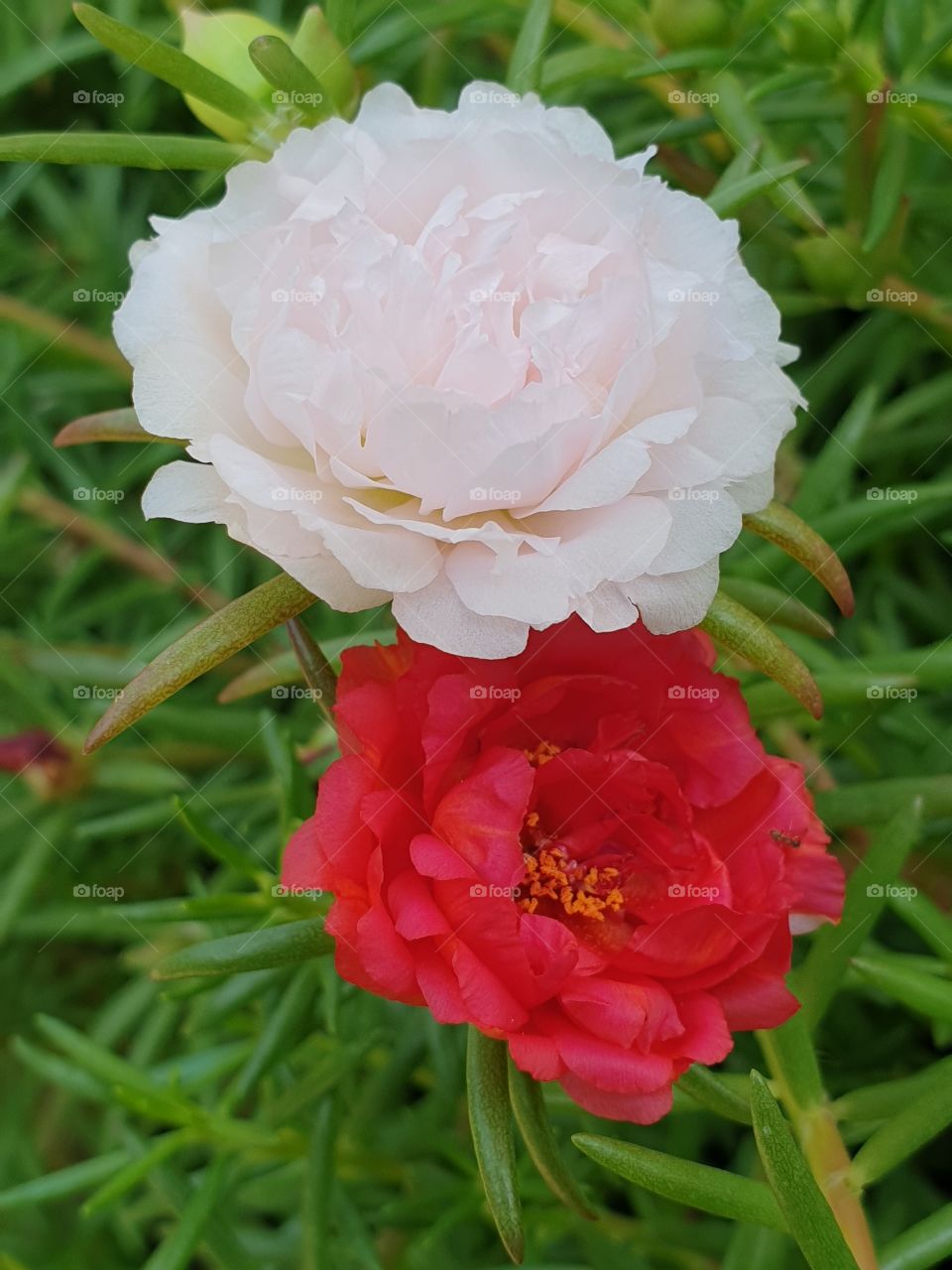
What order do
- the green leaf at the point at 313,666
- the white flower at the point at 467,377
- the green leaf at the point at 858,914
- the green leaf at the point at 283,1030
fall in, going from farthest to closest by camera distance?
the green leaf at the point at 283,1030
the green leaf at the point at 858,914
the green leaf at the point at 313,666
the white flower at the point at 467,377

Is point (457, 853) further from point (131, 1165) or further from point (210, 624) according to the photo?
point (131, 1165)

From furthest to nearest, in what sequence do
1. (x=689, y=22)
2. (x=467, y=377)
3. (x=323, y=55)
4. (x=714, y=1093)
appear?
(x=689, y=22), (x=323, y=55), (x=714, y=1093), (x=467, y=377)

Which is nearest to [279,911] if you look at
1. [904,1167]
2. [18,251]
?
[904,1167]

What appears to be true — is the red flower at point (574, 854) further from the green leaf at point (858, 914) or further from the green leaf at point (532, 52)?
the green leaf at point (532, 52)

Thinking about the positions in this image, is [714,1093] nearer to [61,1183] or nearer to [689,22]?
[61,1183]

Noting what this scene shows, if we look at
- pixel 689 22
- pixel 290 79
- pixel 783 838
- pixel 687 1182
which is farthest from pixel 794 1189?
pixel 689 22

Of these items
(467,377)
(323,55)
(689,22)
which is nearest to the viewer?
(467,377)

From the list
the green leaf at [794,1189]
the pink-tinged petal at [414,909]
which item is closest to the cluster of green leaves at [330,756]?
the green leaf at [794,1189]

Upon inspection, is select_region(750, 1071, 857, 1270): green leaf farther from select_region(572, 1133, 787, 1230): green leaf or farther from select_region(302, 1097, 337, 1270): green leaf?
select_region(302, 1097, 337, 1270): green leaf
